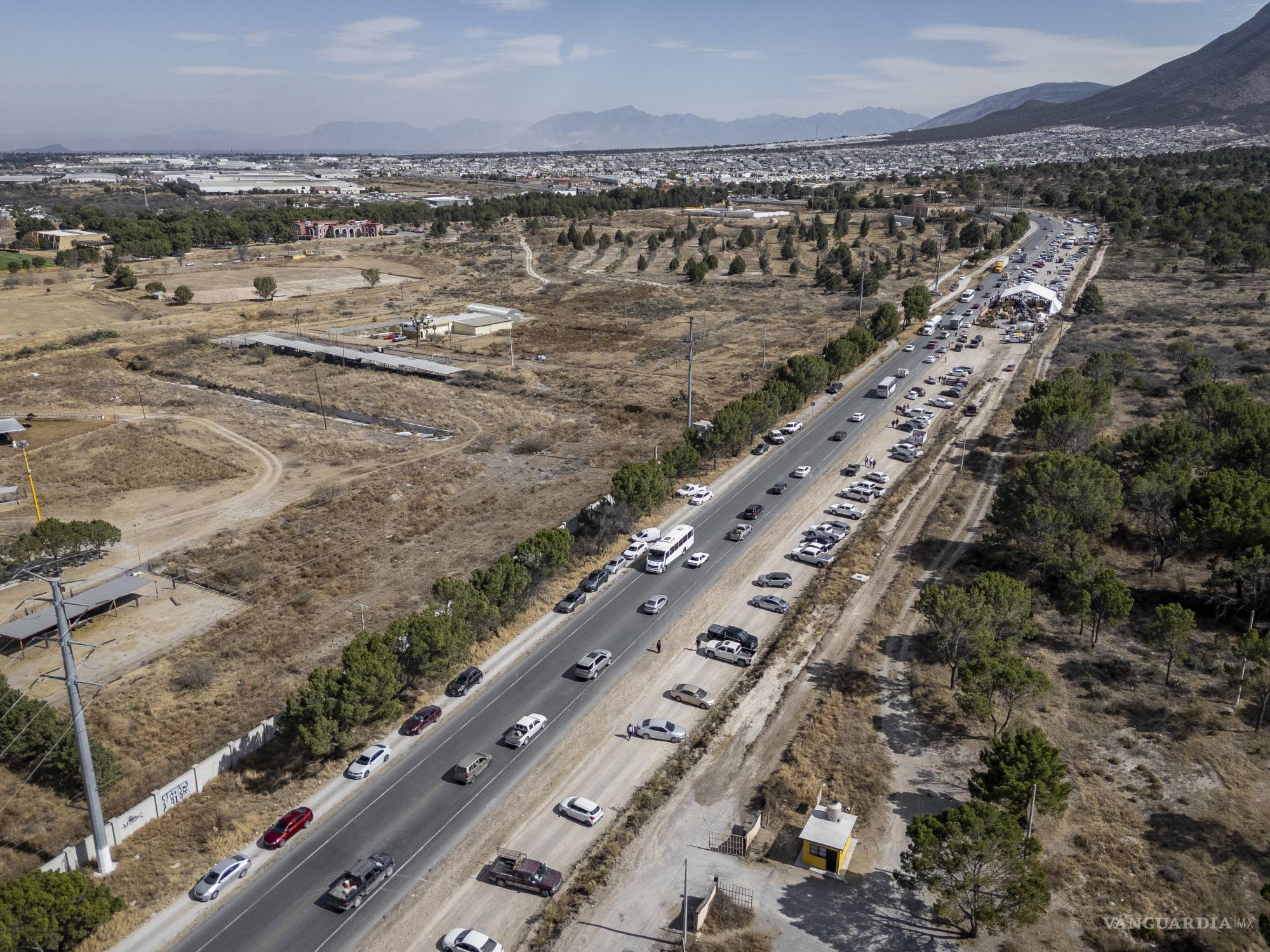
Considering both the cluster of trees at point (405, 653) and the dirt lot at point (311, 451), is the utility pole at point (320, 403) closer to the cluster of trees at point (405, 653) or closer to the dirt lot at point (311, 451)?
the dirt lot at point (311, 451)

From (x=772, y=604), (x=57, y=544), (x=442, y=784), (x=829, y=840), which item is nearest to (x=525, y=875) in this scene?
(x=442, y=784)

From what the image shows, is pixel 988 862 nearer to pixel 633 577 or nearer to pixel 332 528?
pixel 633 577

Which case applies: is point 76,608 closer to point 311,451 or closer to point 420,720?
point 420,720

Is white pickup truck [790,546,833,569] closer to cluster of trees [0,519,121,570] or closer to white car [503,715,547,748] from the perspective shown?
white car [503,715,547,748]

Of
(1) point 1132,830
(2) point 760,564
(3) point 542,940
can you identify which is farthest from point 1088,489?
(3) point 542,940

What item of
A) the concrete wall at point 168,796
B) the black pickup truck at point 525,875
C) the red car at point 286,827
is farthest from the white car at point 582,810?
the concrete wall at point 168,796

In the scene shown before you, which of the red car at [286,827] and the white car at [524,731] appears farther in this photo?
the white car at [524,731]
